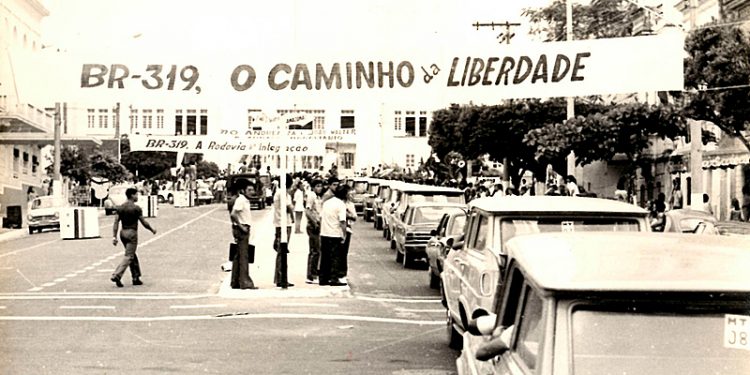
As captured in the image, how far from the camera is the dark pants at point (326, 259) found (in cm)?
1670

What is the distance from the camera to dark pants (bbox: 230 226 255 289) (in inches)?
643

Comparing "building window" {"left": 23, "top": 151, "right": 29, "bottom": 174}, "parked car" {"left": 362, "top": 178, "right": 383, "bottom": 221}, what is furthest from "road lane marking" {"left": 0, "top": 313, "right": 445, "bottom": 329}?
"building window" {"left": 23, "top": 151, "right": 29, "bottom": 174}

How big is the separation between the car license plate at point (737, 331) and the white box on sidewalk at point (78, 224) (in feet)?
91.0

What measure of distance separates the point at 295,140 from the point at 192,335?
21.4ft

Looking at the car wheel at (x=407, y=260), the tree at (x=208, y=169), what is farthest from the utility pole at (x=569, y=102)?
the tree at (x=208, y=169)

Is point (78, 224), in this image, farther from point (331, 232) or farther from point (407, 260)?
point (331, 232)

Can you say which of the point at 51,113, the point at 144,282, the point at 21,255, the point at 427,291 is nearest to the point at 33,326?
the point at 144,282

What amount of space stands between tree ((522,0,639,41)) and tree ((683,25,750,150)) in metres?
19.7

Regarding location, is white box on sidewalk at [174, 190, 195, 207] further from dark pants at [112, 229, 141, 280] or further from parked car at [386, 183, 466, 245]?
dark pants at [112, 229, 141, 280]

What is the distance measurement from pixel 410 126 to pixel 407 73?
8336cm

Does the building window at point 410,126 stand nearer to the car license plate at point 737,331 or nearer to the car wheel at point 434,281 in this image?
the car wheel at point 434,281

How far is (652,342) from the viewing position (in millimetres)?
4062

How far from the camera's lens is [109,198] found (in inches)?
2066

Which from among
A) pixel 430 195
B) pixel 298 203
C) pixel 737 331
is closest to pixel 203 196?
pixel 298 203
